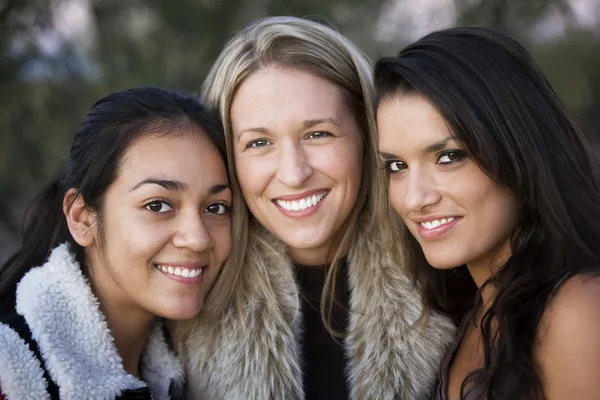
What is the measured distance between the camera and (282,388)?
2.67 m

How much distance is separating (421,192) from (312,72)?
73 centimetres

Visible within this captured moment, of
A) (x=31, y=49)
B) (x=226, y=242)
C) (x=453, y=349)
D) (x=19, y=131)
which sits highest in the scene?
(x=31, y=49)

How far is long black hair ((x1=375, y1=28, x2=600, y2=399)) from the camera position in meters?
2.09

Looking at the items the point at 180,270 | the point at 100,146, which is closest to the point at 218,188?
the point at 180,270

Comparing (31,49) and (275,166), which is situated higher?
(31,49)

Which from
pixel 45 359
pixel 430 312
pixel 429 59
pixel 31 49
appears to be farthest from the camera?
pixel 31 49

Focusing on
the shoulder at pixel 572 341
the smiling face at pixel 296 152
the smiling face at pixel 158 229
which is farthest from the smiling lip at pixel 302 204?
the shoulder at pixel 572 341

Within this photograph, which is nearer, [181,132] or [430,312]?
[181,132]

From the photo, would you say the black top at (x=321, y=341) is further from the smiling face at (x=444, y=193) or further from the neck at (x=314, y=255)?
the smiling face at (x=444, y=193)

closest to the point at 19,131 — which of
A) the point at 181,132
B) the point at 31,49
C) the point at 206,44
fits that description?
the point at 31,49

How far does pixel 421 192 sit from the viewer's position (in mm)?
2307

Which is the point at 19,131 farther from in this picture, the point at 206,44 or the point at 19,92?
the point at 206,44

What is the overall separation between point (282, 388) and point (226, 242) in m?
0.59

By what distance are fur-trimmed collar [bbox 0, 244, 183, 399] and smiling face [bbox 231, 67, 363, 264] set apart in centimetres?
74
